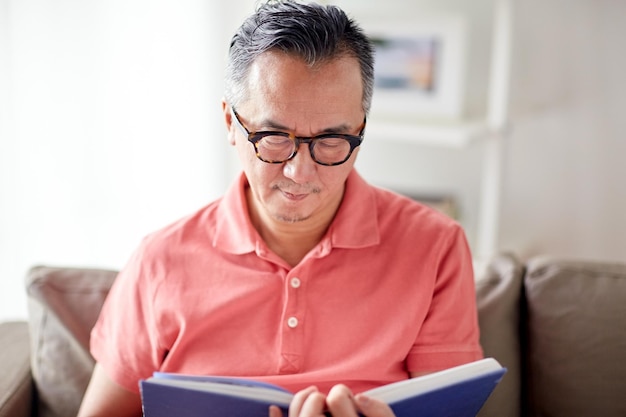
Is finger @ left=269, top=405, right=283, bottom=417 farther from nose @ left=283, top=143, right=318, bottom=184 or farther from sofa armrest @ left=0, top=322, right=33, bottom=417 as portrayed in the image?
sofa armrest @ left=0, top=322, right=33, bottom=417

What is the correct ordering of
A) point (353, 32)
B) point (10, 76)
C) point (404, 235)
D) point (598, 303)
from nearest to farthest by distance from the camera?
point (353, 32) < point (404, 235) < point (598, 303) < point (10, 76)

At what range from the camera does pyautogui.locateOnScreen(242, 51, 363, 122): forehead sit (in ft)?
4.12

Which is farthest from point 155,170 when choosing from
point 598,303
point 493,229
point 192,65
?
point 598,303

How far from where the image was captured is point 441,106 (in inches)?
99.9

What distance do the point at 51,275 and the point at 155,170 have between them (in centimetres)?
103

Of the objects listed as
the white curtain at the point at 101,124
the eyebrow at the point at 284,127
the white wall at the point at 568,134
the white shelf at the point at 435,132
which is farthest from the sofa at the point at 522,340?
the white wall at the point at 568,134

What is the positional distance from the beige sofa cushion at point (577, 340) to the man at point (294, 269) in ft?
0.72

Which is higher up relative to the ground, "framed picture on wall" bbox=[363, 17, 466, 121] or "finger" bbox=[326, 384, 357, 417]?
"framed picture on wall" bbox=[363, 17, 466, 121]

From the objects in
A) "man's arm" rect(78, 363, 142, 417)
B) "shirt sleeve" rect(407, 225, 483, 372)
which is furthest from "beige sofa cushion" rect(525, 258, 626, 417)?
"man's arm" rect(78, 363, 142, 417)

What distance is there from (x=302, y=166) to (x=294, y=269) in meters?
0.22

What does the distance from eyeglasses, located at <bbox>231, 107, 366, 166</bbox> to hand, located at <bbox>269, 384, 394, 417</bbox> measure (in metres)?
0.38

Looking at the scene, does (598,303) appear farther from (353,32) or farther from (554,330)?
(353,32)

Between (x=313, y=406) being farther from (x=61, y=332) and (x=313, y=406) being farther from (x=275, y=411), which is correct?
(x=61, y=332)

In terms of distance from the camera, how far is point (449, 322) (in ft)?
4.58
